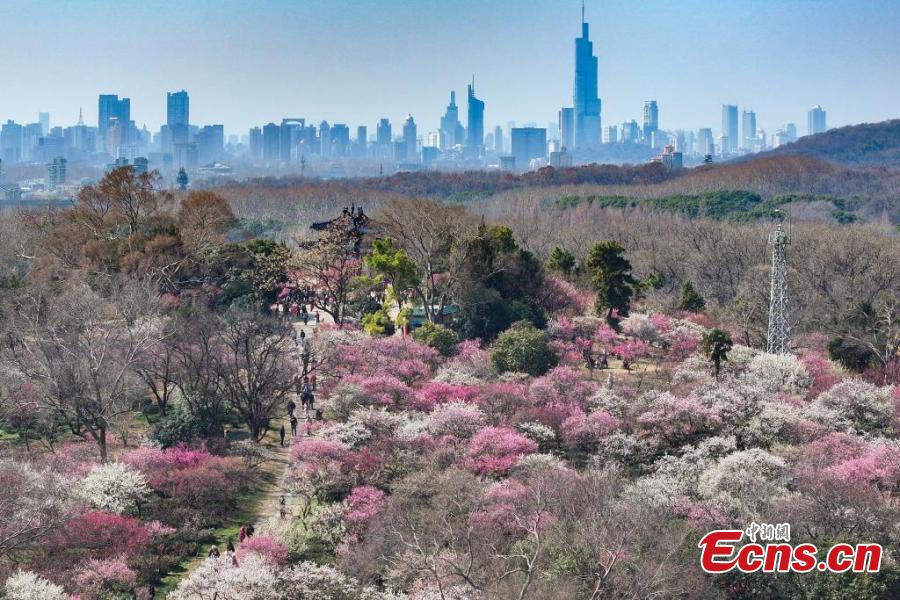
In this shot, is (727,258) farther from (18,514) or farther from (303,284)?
(18,514)

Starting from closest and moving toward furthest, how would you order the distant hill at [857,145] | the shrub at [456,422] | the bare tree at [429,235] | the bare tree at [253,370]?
the shrub at [456,422], the bare tree at [253,370], the bare tree at [429,235], the distant hill at [857,145]

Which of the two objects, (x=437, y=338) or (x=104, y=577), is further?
(x=437, y=338)

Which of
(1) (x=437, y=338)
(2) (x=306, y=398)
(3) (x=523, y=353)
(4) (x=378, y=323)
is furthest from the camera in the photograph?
(4) (x=378, y=323)

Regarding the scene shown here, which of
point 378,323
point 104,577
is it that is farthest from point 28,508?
point 378,323

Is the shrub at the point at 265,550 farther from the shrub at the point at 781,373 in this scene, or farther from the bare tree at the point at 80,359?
the shrub at the point at 781,373

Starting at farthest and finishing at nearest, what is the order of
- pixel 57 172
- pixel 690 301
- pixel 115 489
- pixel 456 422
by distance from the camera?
pixel 57 172 → pixel 690 301 → pixel 456 422 → pixel 115 489

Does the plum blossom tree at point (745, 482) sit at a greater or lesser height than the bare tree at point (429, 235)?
lesser

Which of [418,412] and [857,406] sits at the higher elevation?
[857,406]

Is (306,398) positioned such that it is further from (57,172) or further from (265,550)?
(57,172)

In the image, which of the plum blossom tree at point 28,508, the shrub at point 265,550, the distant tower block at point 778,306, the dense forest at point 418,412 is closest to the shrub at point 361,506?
the dense forest at point 418,412
